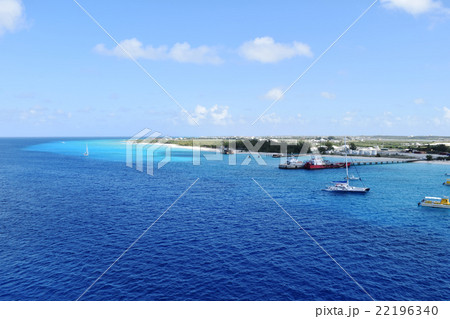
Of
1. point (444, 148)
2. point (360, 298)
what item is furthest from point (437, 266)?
point (444, 148)

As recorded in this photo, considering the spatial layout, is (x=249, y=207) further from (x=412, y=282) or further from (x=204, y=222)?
(x=412, y=282)
